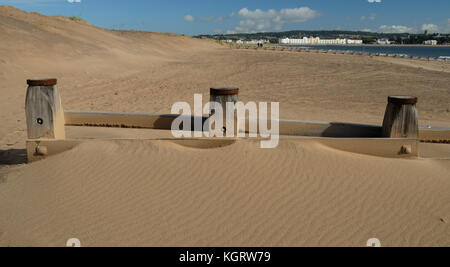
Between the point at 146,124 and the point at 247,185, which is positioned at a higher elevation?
the point at 146,124

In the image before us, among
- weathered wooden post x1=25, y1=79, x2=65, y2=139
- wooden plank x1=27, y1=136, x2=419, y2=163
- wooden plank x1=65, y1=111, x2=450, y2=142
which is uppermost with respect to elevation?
weathered wooden post x1=25, y1=79, x2=65, y2=139

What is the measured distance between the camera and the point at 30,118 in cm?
452

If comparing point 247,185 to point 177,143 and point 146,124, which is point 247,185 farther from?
point 146,124

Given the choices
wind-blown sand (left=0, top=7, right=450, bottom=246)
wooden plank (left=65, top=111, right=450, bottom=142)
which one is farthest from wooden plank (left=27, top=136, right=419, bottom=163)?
wooden plank (left=65, top=111, right=450, bottom=142)

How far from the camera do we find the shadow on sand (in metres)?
4.98

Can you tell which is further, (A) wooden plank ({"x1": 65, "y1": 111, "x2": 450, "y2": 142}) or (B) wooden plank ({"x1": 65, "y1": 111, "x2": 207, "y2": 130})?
(B) wooden plank ({"x1": 65, "y1": 111, "x2": 207, "y2": 130})

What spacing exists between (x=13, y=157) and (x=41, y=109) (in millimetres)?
1262

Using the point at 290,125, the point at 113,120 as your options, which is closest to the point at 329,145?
the point at 290,125

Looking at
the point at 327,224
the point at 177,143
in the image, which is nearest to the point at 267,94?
the point at 177,143

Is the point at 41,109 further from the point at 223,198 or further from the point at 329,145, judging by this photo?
the point at 329,145

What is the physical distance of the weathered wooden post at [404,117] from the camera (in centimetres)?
435

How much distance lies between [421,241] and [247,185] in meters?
1.67

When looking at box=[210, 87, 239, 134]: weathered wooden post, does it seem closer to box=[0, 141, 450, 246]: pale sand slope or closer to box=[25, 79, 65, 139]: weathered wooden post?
box=[0, 141, 450, 246]: pale sand slope

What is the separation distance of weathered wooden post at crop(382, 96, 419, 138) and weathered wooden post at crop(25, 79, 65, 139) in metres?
4.11
